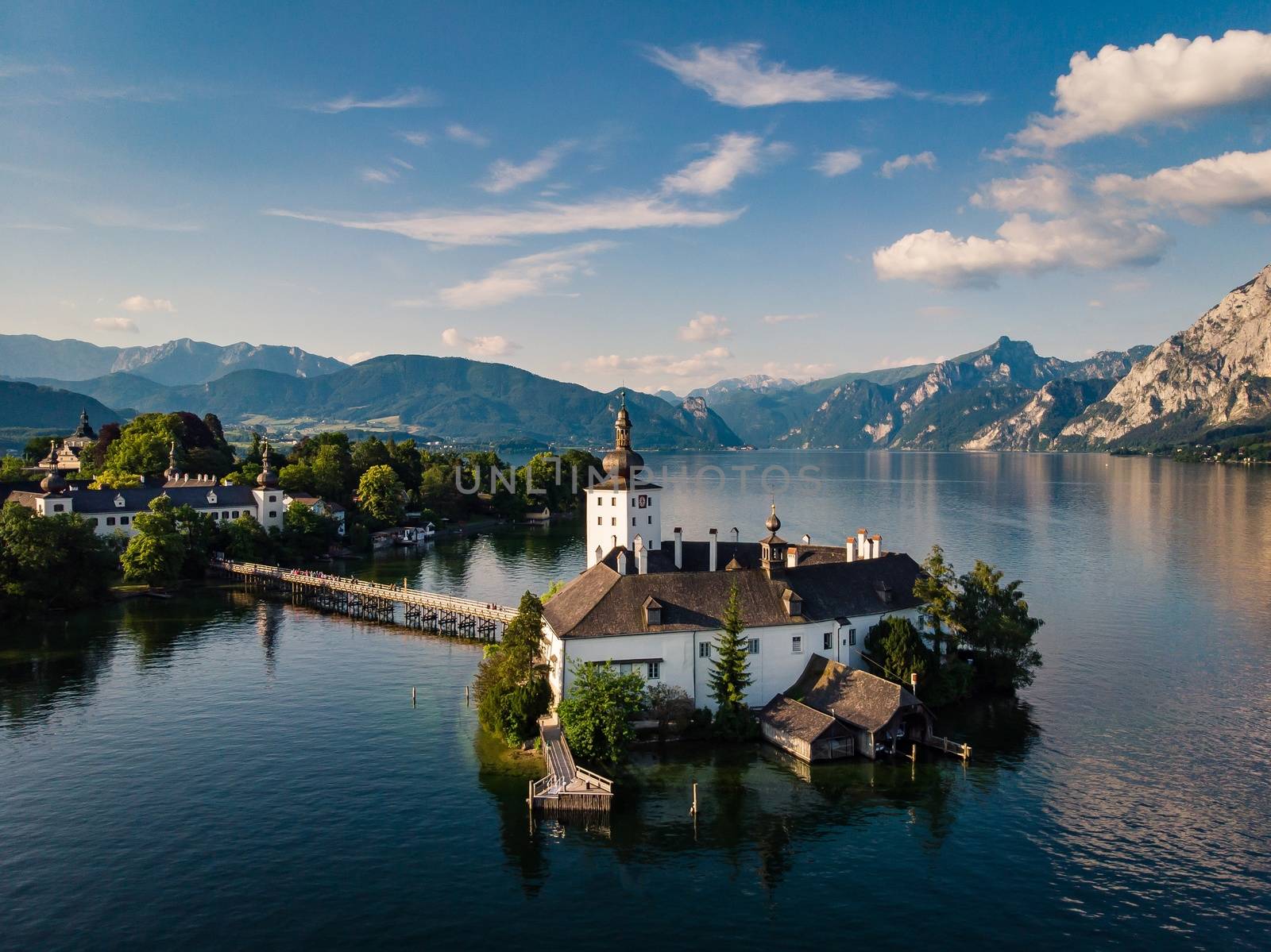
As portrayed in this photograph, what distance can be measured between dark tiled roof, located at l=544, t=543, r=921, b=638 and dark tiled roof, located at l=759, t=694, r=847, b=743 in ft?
16.2

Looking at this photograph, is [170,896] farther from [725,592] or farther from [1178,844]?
[1178,844]

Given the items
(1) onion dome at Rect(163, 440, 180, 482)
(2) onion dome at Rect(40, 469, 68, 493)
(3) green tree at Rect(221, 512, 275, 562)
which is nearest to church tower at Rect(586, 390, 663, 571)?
(3) green tree at Rect(221, 512, 275, 562)

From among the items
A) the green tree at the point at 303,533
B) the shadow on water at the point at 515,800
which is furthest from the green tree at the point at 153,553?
the shadow on water at the point at 515,800

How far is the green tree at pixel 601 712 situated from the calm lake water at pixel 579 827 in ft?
7.25

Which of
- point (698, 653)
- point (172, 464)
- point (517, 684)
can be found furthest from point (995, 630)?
point (172, 464)

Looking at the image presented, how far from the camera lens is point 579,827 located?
4138cm

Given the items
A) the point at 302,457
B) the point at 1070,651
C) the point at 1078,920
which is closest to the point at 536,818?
the point at 1078,920

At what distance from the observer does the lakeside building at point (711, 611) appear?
51.5m

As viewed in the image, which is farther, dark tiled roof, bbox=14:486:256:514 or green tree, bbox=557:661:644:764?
dark tiled roof, bbox=14:486:256:514

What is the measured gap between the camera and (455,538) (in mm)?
150500

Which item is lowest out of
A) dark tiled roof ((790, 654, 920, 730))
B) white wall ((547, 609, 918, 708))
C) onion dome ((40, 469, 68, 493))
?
dark tiled roof ((790, 654, 920, 730))

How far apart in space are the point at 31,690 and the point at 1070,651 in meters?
80.5

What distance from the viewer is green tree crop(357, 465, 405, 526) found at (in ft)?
481

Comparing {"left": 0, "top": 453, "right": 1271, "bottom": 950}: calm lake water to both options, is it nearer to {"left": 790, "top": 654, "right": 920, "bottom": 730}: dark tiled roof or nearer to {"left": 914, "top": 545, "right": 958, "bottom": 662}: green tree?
{"left": 790, "top": 654, "right": 920, "bottom": 730}: dark tiled roof
